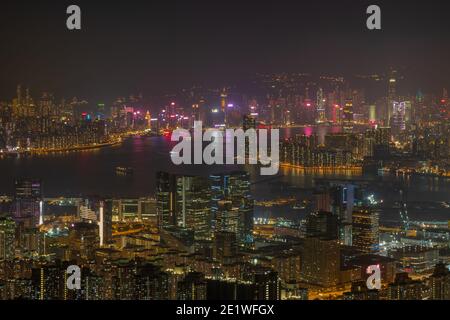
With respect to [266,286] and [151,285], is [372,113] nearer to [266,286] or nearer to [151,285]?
[266,286]

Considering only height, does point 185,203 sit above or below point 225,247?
above

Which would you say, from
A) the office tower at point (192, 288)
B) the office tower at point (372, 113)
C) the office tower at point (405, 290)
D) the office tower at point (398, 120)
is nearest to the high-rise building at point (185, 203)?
the office tower at point (192, 288)

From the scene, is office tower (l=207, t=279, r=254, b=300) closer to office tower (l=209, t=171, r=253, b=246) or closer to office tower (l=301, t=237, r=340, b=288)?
office tower (l=301, t=237, r=340, b=288)

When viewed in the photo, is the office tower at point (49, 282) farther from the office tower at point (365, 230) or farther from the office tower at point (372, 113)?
the office tower at point (372, 113)

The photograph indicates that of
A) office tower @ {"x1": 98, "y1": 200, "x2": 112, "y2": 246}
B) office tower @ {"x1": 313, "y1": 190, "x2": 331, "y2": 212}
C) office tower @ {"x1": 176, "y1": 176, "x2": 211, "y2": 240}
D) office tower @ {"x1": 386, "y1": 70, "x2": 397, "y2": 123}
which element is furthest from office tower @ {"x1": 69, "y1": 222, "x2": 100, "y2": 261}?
office tower @ {"x1": 386, "y1": 70, "x2": 397, "y2": 123}

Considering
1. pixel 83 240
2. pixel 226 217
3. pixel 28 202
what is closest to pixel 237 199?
pixel 226 217
